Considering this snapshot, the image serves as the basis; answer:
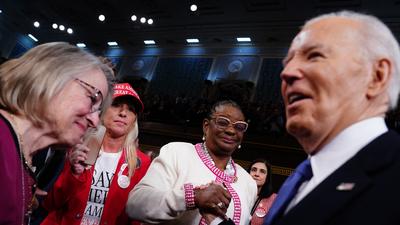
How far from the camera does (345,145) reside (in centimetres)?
89

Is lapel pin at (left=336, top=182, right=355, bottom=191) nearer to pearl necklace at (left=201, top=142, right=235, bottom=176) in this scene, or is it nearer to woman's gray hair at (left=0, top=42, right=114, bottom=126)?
woman's gray hair at (left=0, top=42, right=114, bottom=126)

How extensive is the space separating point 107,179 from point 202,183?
27.3 inches

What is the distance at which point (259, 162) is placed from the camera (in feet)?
16.3

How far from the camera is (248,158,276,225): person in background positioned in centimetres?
402

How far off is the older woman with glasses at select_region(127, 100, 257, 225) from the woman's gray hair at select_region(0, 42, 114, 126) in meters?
0.67

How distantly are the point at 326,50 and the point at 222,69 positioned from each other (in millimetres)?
15095

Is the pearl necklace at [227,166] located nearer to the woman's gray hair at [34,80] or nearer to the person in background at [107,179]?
the person in background at [107,179]

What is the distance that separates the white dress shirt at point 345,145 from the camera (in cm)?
87

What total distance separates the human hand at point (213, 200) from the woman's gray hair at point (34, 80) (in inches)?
28.6

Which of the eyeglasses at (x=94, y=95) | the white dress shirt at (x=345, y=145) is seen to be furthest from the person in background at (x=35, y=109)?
the white dress shirt at (x=345, y=145)

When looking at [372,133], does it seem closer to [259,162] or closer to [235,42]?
[259,162]

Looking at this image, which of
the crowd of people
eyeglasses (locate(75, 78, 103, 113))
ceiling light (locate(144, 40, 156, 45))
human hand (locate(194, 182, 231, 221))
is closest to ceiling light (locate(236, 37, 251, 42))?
ceiling light (locate(144, 40, 156, 45))

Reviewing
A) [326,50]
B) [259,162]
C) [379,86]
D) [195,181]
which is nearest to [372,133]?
[379,86]

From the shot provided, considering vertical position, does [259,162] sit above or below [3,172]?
above
